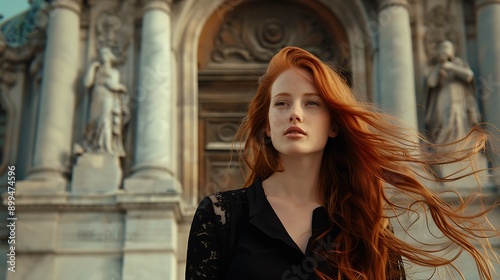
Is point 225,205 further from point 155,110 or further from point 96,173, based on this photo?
point 155,110

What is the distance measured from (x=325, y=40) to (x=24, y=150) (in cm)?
661

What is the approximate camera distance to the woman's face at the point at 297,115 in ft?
9.32

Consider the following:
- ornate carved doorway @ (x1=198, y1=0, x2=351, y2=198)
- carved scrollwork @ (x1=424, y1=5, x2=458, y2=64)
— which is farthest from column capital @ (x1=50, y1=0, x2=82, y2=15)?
carved scrollwork @ (x1=424, y1=5, x2=458, y2=64)

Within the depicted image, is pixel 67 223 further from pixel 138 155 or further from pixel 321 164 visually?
pixel 321 164

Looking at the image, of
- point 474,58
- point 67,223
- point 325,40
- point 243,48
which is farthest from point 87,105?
point 474,58

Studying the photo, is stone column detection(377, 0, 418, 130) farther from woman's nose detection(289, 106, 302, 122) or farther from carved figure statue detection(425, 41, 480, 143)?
woman's nose detection(289, 106, 302, 122)

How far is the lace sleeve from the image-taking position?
2.65 m

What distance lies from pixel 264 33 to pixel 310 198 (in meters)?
12.4

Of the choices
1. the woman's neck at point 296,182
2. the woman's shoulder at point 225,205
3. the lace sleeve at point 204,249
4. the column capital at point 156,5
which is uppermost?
the column capital at point 156,5

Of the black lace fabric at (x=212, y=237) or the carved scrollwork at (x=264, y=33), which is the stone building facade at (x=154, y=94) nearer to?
the carved scrollwork at (x=264, y=33)

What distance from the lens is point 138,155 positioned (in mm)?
12836

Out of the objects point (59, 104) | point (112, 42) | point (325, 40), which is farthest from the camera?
point (325, 40)

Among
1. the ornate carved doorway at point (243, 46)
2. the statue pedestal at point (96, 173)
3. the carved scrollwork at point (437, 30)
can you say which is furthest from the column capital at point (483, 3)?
the statue pedestal at point (96, 173)

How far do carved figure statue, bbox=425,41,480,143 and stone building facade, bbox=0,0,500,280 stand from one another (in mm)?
253
